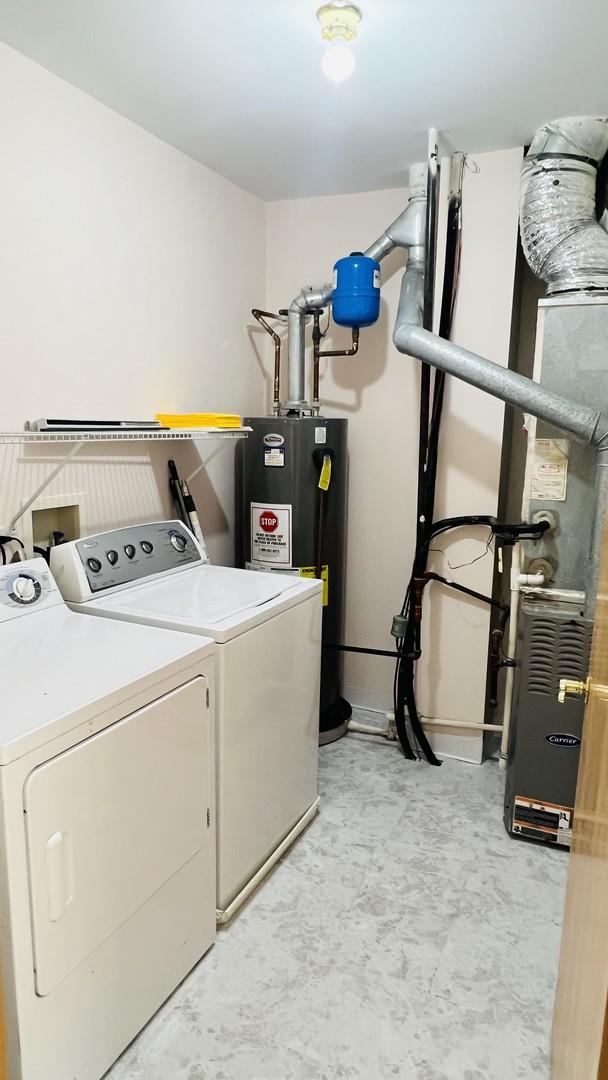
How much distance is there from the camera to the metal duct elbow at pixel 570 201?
2217 mm

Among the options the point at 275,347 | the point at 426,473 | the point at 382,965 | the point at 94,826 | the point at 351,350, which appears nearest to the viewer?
the point at 94,826

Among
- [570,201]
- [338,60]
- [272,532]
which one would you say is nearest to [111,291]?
[338,60]

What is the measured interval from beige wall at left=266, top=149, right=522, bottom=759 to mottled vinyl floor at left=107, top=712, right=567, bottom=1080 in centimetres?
72

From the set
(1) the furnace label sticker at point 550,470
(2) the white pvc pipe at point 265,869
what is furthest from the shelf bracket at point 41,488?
(1) the furnace label sticker at point 550,470

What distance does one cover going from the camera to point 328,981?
1769mm

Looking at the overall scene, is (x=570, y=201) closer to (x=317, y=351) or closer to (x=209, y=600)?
(x=317, y=351)

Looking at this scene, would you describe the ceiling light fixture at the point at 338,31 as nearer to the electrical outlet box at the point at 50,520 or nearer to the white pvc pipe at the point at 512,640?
the electrical outlet box at the point at 50,520

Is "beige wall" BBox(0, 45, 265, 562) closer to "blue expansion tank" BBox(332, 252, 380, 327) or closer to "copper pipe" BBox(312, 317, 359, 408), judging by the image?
"copper pipe" BBox(312, 317, 359, 408)

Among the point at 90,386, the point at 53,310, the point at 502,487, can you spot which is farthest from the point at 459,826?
the point at 53,310

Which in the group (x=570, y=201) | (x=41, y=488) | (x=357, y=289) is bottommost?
(x=41, y=488)

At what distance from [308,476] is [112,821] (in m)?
1.72

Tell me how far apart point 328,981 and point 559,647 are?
1.23 m

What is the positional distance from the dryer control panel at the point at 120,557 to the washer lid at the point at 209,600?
4cm

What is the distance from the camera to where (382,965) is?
5.99 feet
